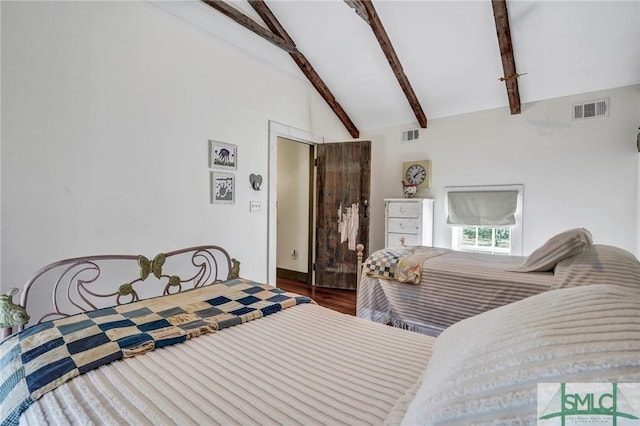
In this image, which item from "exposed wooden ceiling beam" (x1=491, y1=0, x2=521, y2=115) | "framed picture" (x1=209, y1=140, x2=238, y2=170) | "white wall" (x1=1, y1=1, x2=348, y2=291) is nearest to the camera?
"white wall" (x1=1, y1=1, x2=348, y2=291)

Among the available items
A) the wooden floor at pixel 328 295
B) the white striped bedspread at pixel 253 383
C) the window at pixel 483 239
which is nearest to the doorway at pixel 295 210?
the wooden floor at pixel 328 295

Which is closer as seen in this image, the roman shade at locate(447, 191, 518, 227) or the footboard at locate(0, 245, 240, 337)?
the footboard at locate(0, 245, 240, 337)

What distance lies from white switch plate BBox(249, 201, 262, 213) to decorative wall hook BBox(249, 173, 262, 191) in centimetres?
17

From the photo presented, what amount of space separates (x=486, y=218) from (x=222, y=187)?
11.6ft

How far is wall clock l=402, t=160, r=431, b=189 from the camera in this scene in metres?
4.46

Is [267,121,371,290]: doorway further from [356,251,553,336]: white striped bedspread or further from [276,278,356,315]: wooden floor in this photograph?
[356,251,553,336]: white striped bedspread

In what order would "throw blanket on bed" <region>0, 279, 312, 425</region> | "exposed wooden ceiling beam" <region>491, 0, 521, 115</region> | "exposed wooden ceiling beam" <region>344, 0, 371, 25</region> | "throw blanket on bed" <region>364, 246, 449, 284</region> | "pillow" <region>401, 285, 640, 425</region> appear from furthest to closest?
"exposed wooden ceiling beam" <region>344, 0, 371, 25</region> < "exposed wooden ceiling beam" <region>491, 0, 521, 115</region> < "throw blanket on bed" <region>364, 246, 449, 284</region> < "throw blanket on bed" <region>0, 279, 312, 425</region> < "pillow" <region>401, 285, 640, 425</region>

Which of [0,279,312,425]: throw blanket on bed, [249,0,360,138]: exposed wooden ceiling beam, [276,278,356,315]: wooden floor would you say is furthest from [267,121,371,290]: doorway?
[0,279,312,425]: throw blanket on bed

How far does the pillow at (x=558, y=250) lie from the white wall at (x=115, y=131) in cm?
277

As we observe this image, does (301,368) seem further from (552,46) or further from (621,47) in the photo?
(621,47)

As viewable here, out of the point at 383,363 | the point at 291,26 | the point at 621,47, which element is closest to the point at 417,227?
the point at 621,47

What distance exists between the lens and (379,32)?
326 cm

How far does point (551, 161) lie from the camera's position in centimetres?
363

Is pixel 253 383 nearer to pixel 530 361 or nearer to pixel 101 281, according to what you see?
pixel 530 361
